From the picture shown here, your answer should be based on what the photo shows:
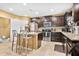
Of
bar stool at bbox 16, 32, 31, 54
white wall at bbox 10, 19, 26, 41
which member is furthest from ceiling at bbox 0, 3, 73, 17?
bar stool at bbox 16, 32, 31, 54

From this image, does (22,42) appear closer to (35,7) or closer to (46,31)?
(46,31)

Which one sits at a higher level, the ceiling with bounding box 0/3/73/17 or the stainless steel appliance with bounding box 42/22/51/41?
the ceiling with bounding box 0/3/73/17

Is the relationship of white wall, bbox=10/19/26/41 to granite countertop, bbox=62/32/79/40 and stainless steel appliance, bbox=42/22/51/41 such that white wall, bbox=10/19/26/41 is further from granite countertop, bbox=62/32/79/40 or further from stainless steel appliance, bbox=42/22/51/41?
granite countertop, bbox=62/32/79/40

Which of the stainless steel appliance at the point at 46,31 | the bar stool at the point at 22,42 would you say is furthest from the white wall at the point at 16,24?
the stainless steel appliance at the point at 46,31

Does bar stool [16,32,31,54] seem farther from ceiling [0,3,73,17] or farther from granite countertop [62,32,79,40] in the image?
granite countertop [62,32,79,40]

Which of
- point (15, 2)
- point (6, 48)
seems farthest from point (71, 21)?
point (6, 48)

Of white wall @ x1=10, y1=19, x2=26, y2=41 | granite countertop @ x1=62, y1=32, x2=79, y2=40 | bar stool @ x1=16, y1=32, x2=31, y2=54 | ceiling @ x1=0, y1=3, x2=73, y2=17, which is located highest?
ceiling @ x1=0, y1=3, x2=73, y2=17

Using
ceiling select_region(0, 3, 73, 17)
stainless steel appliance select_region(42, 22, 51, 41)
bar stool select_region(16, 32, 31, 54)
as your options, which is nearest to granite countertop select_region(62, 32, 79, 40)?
stainless steel appliance select_region(42, 22, 51, 41)

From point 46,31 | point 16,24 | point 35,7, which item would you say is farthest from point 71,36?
point 16,24

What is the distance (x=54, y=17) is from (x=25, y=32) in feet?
1.86

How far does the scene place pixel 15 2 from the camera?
2.88 meters

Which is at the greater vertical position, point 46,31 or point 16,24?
point 16,24

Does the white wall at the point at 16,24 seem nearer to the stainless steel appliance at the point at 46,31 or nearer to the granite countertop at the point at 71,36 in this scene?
the stainless steel appliance at the point at 46,31

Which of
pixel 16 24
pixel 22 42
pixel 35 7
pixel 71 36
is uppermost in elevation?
pixel 35 7
